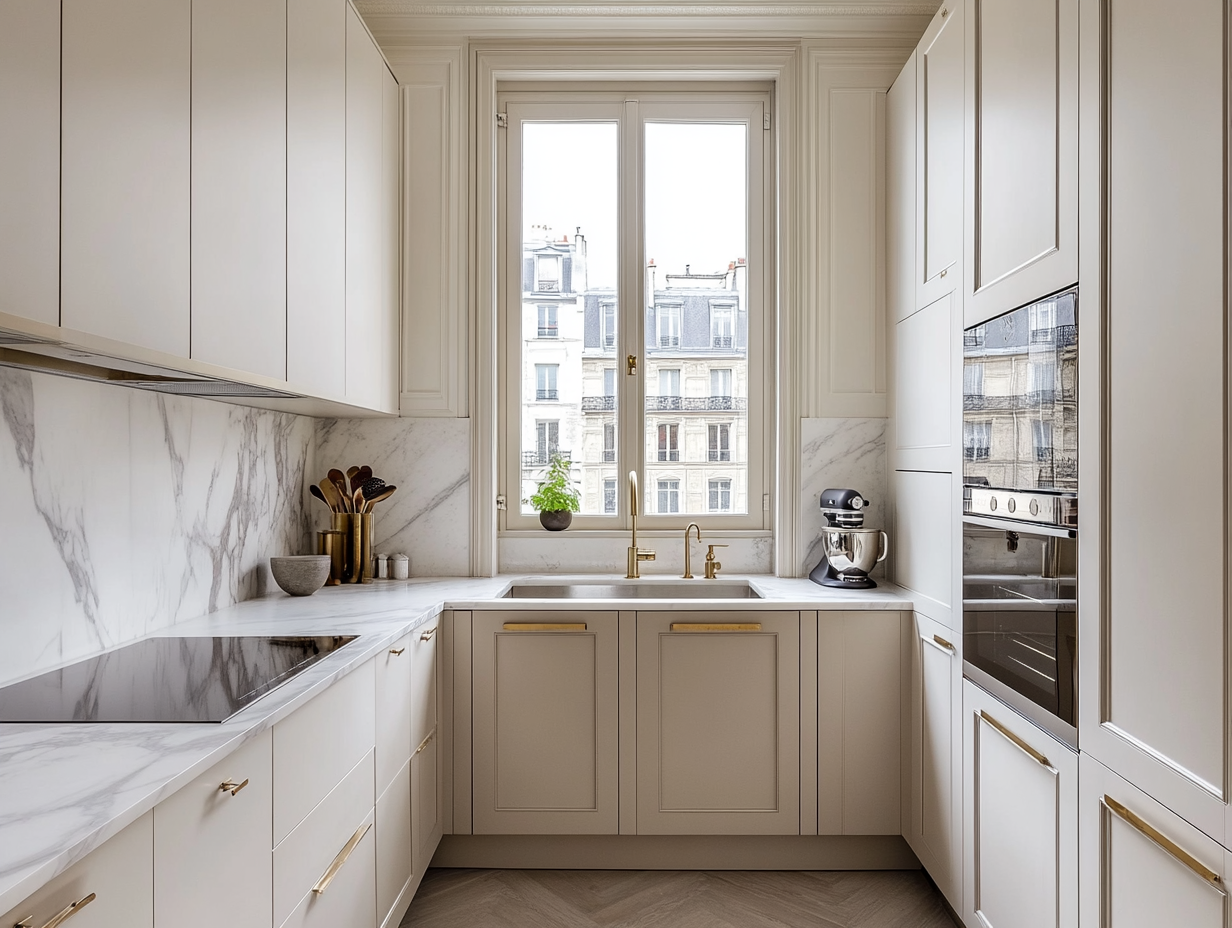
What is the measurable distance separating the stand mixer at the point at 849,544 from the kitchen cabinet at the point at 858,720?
218 millimetres

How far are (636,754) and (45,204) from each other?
6.56ft

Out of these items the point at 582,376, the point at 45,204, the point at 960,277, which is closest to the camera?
the point at 45,204

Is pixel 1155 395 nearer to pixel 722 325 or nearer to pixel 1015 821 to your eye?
pixel 1015 821

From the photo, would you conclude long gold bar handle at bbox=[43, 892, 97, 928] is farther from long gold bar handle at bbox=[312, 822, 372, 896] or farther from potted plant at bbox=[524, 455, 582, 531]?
potted plant at bbox=[524, 455, 582, 531]

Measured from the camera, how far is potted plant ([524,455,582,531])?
9.69ft

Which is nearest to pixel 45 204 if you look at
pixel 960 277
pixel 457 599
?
pixel 457 599

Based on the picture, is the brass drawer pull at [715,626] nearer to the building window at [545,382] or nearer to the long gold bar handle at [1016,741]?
the long gold bar handle at [1016,741]

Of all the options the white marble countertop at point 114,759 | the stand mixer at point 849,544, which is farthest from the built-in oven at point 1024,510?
the white marble countertop at point 114,759

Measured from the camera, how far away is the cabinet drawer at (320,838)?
4.30 ft

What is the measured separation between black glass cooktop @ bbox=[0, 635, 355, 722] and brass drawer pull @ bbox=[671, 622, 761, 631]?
1.01 meters

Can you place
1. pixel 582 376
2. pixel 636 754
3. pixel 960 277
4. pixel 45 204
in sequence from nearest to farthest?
pixel 45 204 < pixel 960 277 < pixel 636 754 < pixel 582 376

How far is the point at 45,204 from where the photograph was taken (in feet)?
3.53

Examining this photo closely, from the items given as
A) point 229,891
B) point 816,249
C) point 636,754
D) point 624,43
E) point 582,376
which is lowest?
point 636,754

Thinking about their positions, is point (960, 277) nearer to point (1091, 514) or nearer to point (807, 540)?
point (1091, 514)
